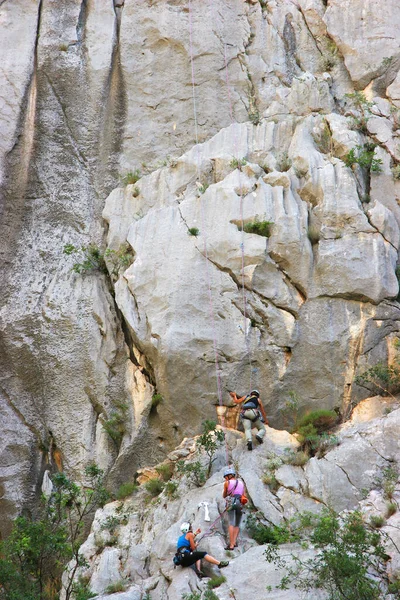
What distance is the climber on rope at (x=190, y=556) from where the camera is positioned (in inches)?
478

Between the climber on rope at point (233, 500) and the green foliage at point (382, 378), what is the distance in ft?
13.9

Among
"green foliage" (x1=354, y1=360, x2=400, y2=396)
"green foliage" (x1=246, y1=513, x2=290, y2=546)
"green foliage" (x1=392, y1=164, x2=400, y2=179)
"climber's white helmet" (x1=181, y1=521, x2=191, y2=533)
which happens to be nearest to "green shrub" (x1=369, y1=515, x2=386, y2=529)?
"green foliage" (x1=246, y1=513, x2=290, y2=546)

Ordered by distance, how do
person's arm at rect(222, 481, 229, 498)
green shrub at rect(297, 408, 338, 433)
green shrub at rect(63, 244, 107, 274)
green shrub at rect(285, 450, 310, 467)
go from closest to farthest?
1. person's arm at rect(222, 481, 229, 498)
2. green shrub at rect(285, 450, 310, 467)
3. green shrub at rect(297, 408, 338, 433)
4. green shrub at rect(63, 244, 107, 274)

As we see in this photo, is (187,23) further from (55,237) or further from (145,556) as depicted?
(145,556)

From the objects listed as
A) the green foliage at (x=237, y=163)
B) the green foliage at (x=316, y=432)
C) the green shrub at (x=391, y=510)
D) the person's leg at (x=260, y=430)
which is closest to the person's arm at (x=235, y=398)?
the person's leg at (x=260, y=430)

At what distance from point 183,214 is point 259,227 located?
6.86ft

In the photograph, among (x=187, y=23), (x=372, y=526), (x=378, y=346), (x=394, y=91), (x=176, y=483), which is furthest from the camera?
(x=187, y=23)

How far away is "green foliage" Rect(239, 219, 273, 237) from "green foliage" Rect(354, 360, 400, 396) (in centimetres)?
405

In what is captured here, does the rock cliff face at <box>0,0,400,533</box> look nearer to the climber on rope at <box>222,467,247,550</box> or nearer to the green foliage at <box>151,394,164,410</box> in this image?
the green foliage at <box>151,394,164,410</box>

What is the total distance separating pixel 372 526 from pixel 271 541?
1.82 metres

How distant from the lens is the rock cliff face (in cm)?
1669

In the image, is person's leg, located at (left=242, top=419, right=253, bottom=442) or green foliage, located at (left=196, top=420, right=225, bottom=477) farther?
person's leg, located at (left=242, top=419, right=253, bottom=442)

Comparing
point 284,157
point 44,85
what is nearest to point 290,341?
point 284,157

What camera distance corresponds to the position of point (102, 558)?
1359 centimetres
